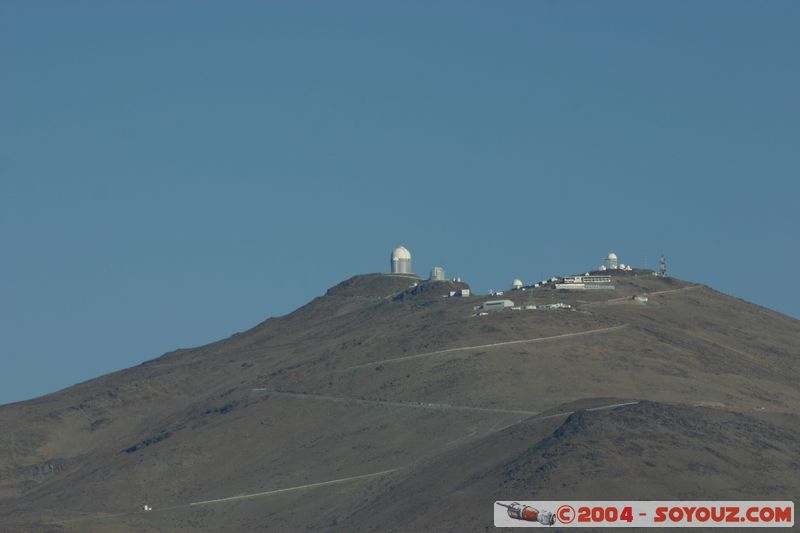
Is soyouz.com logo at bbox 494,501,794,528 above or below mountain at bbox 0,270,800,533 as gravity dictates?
below

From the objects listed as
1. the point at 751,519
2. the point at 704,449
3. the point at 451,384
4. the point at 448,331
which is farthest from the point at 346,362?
the point at 751,519

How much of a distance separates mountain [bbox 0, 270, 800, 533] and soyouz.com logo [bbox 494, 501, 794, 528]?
4.38 meters

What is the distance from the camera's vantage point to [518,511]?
10669 centimetres

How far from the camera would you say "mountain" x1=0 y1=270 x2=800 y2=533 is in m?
135

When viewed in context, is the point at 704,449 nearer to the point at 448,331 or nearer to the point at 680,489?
the point at 680,489

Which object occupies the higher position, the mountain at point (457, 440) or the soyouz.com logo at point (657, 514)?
the mountain at point (457, 440)

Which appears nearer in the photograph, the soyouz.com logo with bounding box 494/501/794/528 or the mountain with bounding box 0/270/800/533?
the soyouz.com logo with bounding box 494/501/794/528

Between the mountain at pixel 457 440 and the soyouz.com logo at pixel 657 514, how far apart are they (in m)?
4.38

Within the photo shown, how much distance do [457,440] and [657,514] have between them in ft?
138

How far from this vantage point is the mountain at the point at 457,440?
5315 inches

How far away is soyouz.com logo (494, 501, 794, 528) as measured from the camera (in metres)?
115

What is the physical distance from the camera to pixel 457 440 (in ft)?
518

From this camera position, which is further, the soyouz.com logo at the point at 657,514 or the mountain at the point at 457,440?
the mountain at the point at 457,440

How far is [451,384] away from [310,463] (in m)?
17.2
